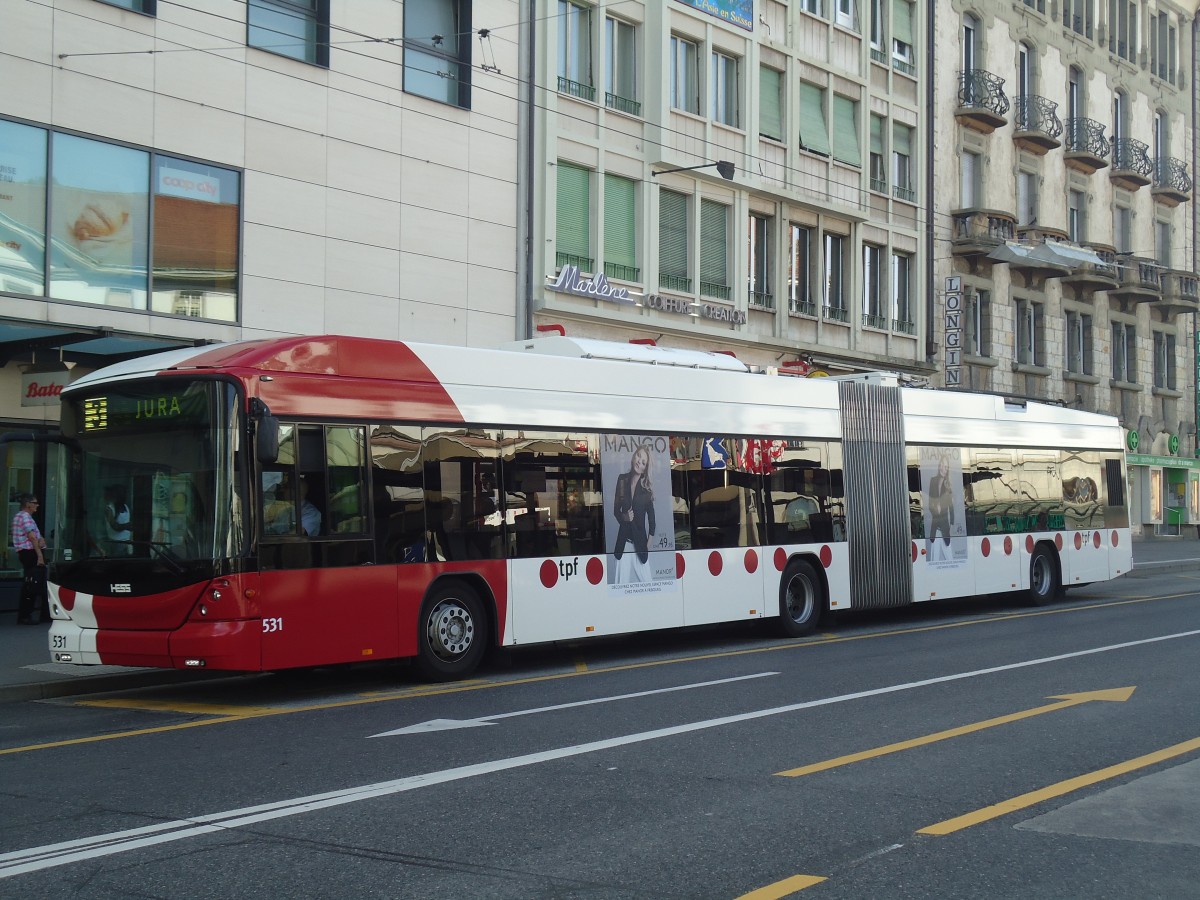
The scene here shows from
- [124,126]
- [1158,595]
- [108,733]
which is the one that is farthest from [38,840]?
[1158,595]

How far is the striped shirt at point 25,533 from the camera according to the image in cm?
1745

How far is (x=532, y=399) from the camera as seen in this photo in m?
14.2

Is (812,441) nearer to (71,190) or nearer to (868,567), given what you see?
(868,567)

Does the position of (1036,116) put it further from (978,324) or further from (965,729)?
(965,729)

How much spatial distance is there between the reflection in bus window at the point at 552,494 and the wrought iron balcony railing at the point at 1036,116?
97.8 feet

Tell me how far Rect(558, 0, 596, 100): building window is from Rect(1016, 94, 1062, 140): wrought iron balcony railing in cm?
1835

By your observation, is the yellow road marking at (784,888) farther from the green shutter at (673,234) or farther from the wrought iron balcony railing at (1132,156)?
the wrought iron balcony railing at (1132,156)

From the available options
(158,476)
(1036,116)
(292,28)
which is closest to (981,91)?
(1036,116)

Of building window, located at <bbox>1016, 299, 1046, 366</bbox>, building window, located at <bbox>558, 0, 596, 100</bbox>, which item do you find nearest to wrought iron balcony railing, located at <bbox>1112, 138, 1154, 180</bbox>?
building window, located at <bbox>1016, 299, 1046, 366</bbox>

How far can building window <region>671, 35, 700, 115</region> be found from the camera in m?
28.2

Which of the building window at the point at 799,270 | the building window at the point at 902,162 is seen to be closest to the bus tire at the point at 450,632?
the building window at the point at 799,270

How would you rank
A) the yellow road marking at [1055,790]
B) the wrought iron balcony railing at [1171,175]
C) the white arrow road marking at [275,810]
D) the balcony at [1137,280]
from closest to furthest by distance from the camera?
the white arrow road marking at [275,810], the yellow road marking at [1055,790], the balcony at [1137,280], the wrought iron balcony railing at [1171,175]

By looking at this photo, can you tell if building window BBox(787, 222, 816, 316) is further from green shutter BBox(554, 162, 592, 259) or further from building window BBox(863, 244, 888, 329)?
green shutter BBox(554, 162, 592, 259)

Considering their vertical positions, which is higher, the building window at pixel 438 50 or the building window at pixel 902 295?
the building window at pixel 438 50
